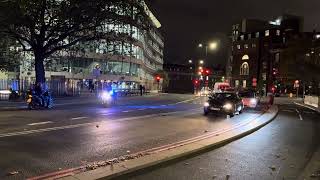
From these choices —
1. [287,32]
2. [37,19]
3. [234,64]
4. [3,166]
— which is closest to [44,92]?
[37,19]

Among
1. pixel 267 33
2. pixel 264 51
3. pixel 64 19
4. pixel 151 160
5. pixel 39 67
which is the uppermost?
pixel 267 33

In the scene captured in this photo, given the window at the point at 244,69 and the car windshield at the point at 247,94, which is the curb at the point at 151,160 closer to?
the car windshield at the point at 247,94

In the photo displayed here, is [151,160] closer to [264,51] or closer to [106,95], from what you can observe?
[106,95]

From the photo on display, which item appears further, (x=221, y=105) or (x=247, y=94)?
(x=247, y=94)

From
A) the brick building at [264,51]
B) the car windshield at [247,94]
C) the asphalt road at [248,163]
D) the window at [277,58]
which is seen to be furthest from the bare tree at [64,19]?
the window at [277,58]

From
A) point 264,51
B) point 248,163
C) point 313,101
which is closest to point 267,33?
point 264,51

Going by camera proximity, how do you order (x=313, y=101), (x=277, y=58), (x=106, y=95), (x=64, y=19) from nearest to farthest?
(x=64, y=19) → (x=106, y=95) → (x=313, y=101) → (x=277, y=58)

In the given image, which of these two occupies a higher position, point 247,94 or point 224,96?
point 224,96

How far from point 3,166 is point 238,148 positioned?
6.82 m

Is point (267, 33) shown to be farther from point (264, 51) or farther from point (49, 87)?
point (49, 87)

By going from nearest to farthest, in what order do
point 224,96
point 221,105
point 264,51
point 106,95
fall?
point 221,105 → point 224,96 → point 106,95 → point 264,51

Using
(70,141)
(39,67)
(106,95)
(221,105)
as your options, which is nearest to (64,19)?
(39,67)

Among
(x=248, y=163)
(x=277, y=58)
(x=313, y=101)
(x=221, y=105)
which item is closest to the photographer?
(x=248, y=163)

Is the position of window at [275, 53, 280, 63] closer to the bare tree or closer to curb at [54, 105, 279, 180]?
the bare tree
